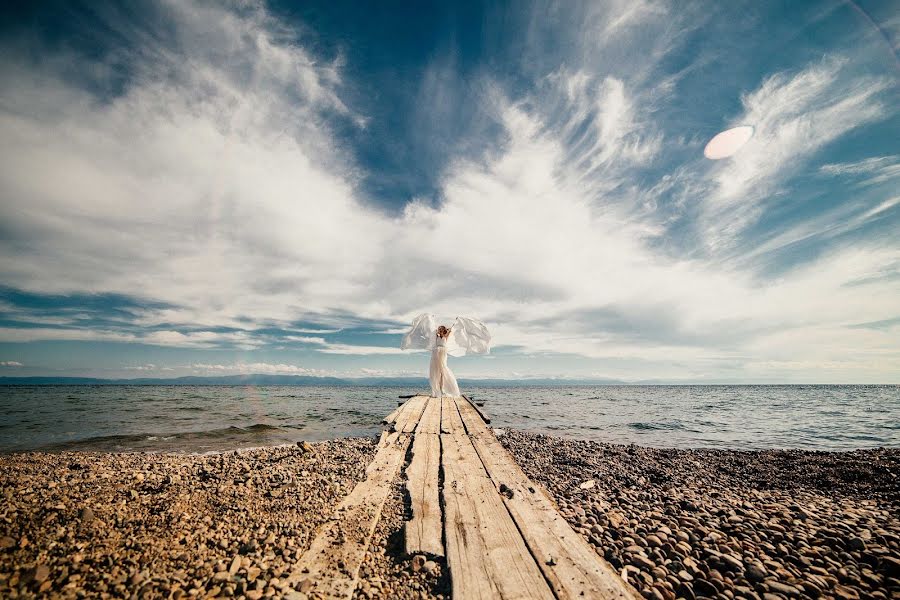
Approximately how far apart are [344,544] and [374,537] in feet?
1.32

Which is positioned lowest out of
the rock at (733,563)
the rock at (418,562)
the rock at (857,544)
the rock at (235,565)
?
the rock at (857,544)

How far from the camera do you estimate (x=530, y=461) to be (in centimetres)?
874

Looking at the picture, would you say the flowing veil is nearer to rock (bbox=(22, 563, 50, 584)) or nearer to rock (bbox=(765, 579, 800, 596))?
rock (bbox=(765, 579, 800, 596))

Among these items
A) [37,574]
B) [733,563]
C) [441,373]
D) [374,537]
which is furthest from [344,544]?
[441,373]

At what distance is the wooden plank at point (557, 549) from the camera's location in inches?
122

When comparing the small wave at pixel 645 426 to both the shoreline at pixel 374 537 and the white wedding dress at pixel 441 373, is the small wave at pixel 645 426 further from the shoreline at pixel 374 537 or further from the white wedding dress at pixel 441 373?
the shoreline at pixel 374 537

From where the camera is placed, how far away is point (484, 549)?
3684mm

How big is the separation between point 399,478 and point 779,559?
209 inches

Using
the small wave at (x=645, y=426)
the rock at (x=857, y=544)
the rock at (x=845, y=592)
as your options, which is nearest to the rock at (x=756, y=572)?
the rock at (x=845, y=592)

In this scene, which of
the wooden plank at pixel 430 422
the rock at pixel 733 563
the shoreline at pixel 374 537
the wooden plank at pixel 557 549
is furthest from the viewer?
the wooden plank at pixel 430 422

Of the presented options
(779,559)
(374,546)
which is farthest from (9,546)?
(779,559)

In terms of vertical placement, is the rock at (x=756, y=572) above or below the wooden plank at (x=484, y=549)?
below

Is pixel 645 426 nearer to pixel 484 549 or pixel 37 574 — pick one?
pixel 484 549

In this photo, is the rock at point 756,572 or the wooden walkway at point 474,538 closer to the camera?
the wooden walkway at point 474,538
